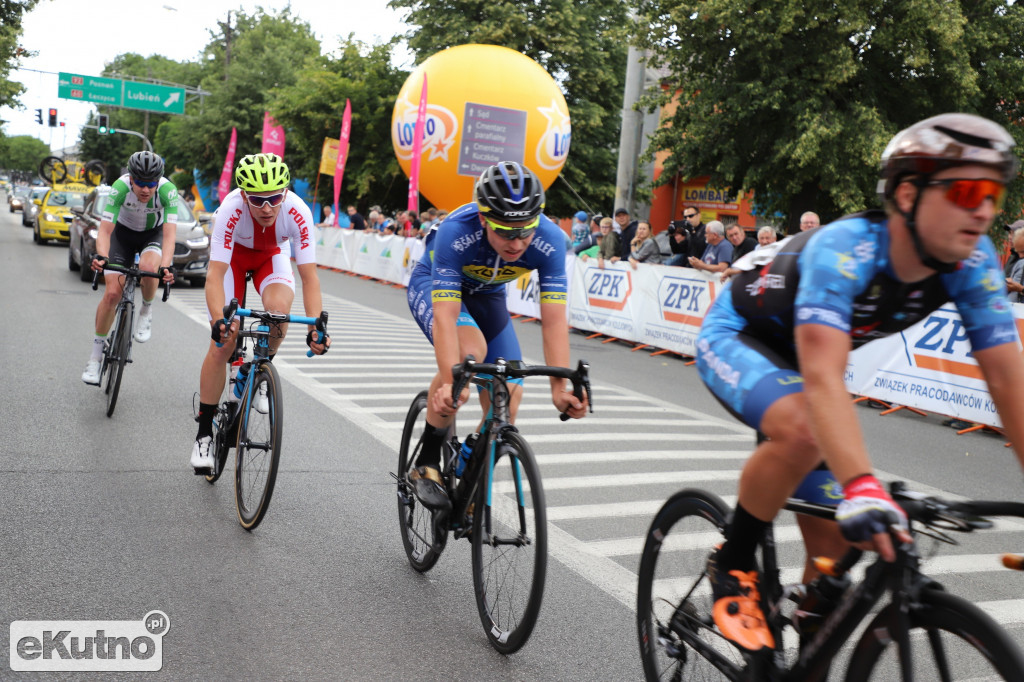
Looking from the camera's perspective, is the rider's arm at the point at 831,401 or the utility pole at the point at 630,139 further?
the utility pole at the point at 630,139

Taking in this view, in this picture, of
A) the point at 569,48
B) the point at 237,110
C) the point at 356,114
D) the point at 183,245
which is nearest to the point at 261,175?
the point at 183,245

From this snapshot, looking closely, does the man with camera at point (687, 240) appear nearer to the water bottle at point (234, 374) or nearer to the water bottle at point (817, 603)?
the water bottle at point (234, 374)

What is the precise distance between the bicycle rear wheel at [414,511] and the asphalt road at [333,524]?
0.11 meters

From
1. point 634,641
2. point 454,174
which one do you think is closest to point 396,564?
point 634,641

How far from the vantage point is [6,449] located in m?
6.65

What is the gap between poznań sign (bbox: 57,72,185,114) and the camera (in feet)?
182

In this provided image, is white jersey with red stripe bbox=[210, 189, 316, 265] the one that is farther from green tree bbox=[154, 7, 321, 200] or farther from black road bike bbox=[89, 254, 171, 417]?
green tree bbox=[154, 7, 321, 200]

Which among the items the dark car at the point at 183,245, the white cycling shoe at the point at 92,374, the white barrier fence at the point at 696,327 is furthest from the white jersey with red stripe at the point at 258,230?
the dark car at the point at 183,245

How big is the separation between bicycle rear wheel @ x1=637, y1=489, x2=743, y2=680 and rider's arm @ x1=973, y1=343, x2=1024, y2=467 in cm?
84

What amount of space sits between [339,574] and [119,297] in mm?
4706

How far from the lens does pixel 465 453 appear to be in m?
4.23

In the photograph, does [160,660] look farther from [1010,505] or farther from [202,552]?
[1010,505]

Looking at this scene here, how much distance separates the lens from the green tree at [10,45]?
93.7ft

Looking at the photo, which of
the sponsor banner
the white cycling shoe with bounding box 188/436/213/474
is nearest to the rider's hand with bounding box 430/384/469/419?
the white cycling shoe with bounding box 188/436/213/474
